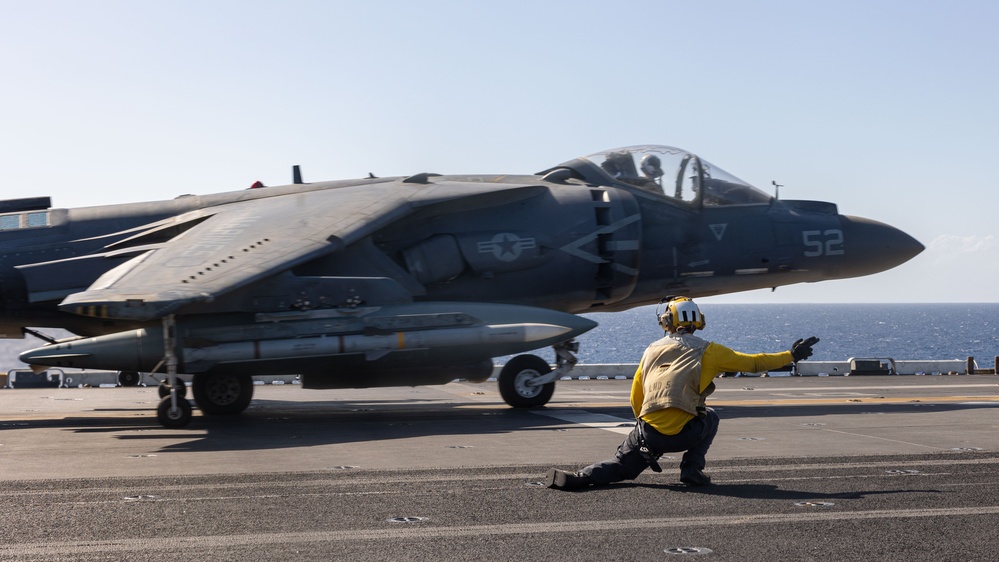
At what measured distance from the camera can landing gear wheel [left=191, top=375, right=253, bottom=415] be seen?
16656mm

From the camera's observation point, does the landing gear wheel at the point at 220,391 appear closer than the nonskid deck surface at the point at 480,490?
No

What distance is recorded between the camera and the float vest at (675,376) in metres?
8.57

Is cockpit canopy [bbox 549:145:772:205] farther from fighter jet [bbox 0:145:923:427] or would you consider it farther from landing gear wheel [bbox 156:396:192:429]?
landing gear wheel [bbox 156:396:192:429]

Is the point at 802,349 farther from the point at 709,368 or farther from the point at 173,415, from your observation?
the point at 173,415

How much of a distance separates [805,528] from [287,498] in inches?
166

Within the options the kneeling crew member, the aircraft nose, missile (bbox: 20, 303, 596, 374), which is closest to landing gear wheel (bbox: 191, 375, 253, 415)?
missile (bbox: 20, 303, 596, 374)

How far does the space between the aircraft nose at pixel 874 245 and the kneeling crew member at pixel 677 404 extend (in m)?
10.9

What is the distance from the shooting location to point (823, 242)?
737 inches

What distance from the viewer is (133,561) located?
608cm

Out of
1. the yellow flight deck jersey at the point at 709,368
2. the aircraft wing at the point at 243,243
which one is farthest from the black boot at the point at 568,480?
the aircraft wing at the point at 243,243

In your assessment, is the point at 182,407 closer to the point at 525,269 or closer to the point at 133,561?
the point at 525,269

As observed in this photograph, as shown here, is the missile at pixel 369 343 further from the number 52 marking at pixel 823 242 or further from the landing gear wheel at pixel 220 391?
the number 52 marking at pixel 823 242

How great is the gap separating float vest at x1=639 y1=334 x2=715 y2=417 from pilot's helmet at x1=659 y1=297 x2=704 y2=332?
0.31 feet

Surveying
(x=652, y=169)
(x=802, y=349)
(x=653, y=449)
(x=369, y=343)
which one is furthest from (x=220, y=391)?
(x=802, y=349)
